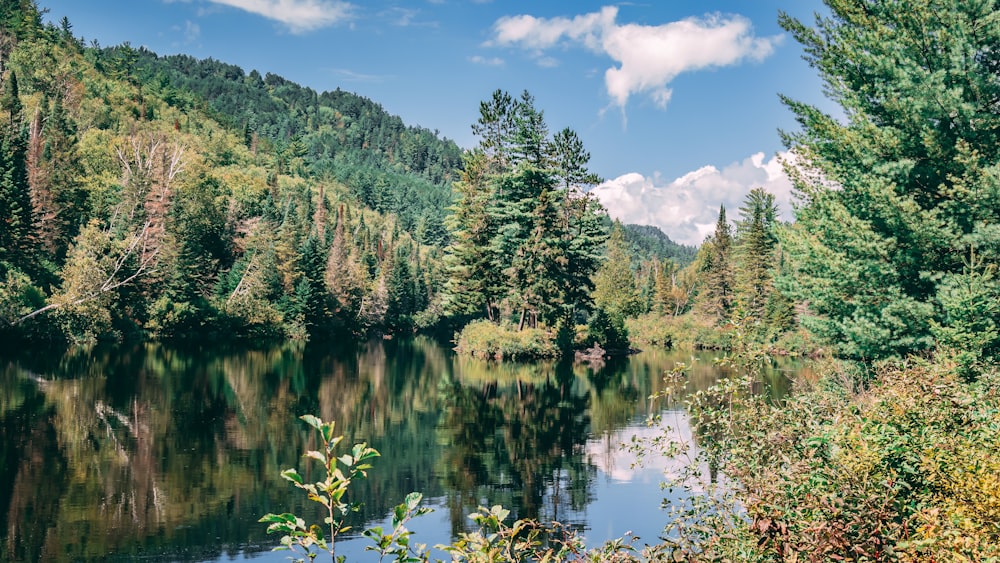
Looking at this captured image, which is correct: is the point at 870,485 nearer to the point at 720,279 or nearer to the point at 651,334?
the point at 651,334

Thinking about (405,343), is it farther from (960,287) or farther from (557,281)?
(960,287)

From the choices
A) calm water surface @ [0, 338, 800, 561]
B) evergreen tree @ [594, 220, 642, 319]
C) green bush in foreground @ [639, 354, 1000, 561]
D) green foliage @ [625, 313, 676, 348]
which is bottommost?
calm water surface @ [0, 338, 800, 561]

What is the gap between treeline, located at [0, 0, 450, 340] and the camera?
Answer: 45781mm

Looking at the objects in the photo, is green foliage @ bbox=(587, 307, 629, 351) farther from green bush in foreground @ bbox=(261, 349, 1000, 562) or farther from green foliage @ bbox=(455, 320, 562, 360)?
green bush in foreground @ bbox=(261, 349, 1000, 562)

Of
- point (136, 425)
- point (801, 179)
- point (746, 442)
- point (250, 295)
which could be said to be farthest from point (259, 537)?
point (250, 295)

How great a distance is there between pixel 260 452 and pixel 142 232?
118ft

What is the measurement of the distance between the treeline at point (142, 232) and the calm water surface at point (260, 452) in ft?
36.4

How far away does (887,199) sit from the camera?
15.0 meters

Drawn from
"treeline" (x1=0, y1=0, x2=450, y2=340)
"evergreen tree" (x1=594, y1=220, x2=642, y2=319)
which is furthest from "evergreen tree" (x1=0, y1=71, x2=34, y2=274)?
"evergreen tree" (x1=594, y1=220, x2=642, y2=319)

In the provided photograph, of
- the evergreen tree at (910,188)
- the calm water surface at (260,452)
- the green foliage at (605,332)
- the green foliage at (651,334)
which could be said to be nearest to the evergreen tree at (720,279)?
the green foliage at (651,334)

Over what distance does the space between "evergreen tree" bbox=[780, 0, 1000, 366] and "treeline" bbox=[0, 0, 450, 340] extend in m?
41.0

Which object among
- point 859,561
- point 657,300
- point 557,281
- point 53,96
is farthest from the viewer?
point 657,300

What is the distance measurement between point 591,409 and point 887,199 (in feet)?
48.5

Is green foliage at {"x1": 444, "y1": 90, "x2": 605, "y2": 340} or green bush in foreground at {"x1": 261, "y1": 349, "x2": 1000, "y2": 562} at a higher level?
green foliage at {"x1": 444, "y1": 90, "x2": 605, "y2": 340}
